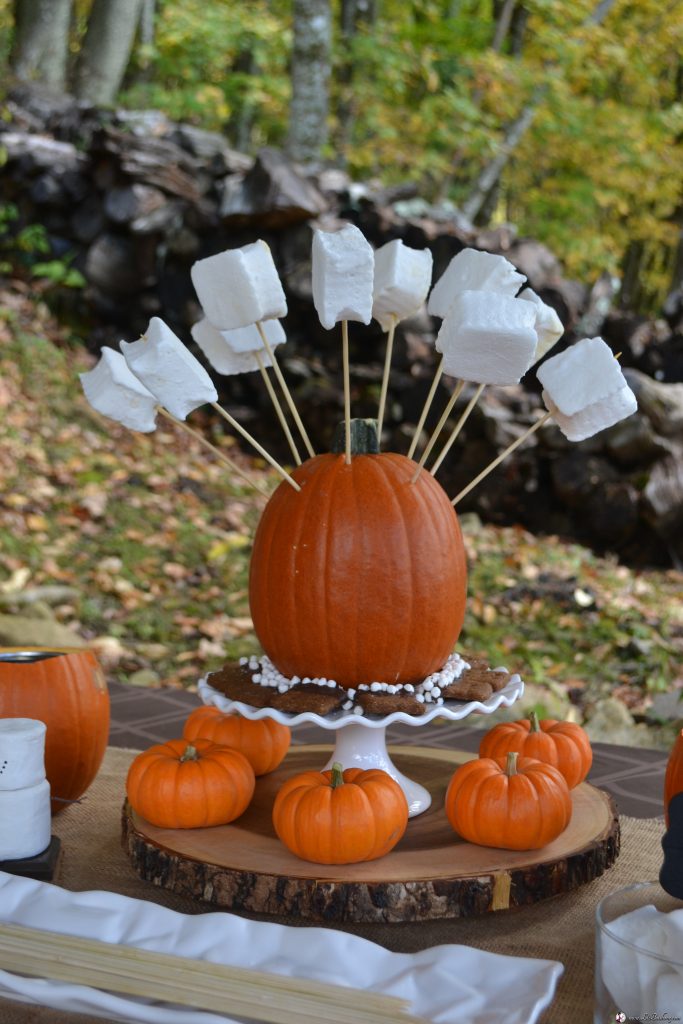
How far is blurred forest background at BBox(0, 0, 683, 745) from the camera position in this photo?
185 inches

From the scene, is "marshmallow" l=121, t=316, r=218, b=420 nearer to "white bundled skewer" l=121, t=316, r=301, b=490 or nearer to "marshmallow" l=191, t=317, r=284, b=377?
"white bundled skewer" l=121, t=316, r=301, b=490

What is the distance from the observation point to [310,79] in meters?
7.49

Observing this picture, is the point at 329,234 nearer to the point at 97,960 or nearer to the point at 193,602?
the point at 97,960

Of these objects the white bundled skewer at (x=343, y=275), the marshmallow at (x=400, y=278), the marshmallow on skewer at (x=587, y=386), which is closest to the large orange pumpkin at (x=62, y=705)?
the white bundled skewer at (x=343, y=275)

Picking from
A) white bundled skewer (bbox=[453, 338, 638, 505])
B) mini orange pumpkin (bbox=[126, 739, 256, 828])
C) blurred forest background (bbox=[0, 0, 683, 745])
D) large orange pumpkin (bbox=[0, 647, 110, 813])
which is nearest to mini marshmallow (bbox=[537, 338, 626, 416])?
white bundled skewer (bbox=[453, 338, 638, 505])

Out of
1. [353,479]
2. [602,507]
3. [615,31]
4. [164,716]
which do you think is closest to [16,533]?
[164,716]

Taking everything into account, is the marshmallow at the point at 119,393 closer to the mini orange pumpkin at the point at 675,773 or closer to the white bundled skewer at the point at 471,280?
the white bundled skewer at the point at 471,280

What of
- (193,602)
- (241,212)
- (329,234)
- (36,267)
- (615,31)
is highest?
(615,31)

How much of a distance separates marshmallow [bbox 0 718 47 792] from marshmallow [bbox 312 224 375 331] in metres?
0.71

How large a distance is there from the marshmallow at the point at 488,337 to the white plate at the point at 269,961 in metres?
0.75

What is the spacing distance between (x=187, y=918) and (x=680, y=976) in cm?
62

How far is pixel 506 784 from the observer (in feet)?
4.91

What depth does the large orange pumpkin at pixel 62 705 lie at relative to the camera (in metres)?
1.71

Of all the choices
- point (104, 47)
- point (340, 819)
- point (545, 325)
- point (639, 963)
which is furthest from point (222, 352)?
point (104, 47)
